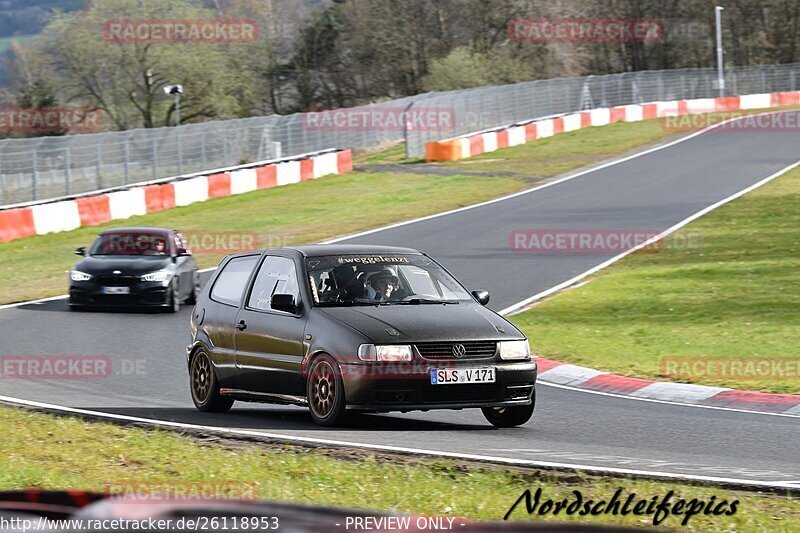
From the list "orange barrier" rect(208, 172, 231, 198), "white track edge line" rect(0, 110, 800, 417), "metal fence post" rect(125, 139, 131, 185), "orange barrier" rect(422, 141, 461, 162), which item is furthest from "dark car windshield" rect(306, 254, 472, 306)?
"orange barrier" rect(422, 141, 461, 162)

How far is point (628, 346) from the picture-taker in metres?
15.3

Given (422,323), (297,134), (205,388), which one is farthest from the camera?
(297,134)

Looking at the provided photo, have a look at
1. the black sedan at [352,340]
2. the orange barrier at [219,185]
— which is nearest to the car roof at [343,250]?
the black sedan at [352,340]

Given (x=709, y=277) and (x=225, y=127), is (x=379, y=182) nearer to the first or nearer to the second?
(x=225, y=127)

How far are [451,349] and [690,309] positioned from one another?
8761 millimetres

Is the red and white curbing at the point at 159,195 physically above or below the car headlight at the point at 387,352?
below

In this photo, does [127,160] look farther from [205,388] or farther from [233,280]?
[205,388]

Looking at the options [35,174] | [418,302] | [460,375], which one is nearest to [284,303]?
[418,302]

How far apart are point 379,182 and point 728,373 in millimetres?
27240

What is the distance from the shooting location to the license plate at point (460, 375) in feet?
31.3

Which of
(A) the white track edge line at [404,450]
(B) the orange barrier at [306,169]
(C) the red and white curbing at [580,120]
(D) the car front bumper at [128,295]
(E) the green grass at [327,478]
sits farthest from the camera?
(C) the red and white curbing at [580,120]

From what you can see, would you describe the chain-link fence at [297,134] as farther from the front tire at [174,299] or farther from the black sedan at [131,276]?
the front tire at [174,299]

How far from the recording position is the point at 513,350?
9.86 m

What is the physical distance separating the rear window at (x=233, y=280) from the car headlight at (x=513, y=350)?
102 inches
